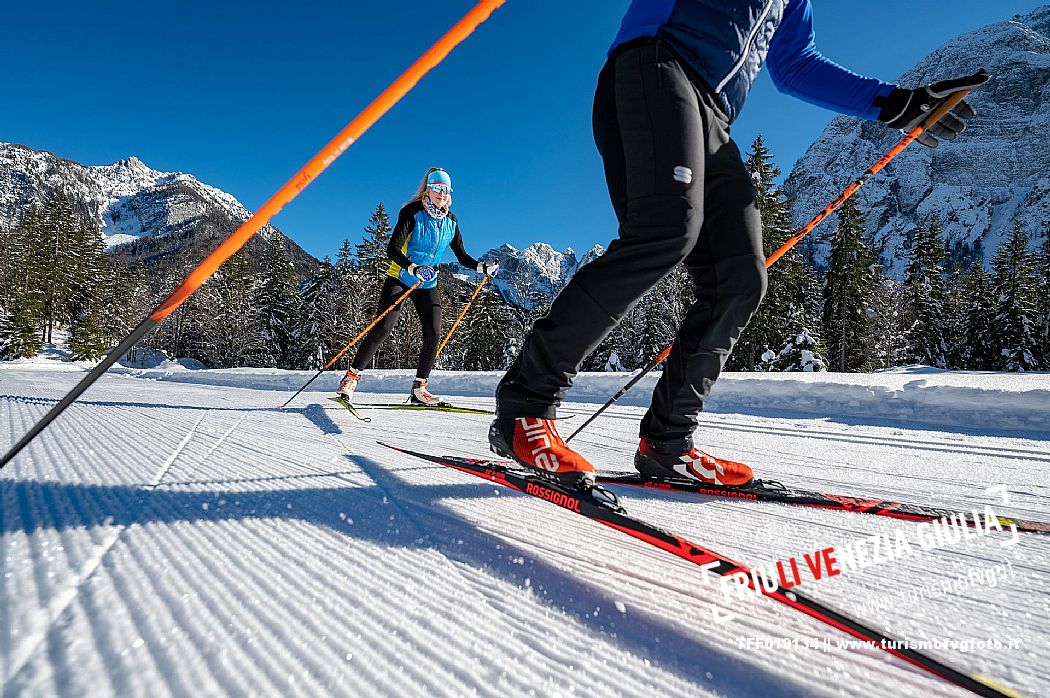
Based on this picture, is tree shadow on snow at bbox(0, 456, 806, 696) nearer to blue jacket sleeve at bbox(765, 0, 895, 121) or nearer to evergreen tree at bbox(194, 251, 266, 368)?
blue jacket sleeve at bbox(765, 0, 895, 121)

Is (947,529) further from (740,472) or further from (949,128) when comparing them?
(949,128)

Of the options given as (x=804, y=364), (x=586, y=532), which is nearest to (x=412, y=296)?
(x=586, y=532)

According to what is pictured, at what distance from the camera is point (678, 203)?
4.38 ft

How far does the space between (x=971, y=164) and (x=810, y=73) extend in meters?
176

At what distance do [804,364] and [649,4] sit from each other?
21770 millimetres

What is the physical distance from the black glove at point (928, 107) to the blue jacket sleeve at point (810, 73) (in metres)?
0.05

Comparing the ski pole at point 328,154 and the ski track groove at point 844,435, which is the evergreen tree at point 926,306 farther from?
the ski pole at point 328,154

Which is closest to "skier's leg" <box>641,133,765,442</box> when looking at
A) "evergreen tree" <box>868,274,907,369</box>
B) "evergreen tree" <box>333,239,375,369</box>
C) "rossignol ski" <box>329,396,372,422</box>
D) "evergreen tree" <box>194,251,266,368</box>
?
"rossignol ski" <box>329,396,372,422</box>

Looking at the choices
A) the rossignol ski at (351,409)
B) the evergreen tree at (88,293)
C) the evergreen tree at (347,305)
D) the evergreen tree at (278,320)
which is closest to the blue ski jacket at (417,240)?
the rossignol ski at (351,409)

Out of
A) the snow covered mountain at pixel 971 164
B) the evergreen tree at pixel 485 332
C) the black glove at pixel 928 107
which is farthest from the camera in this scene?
the snow covered mountain at pixel 971 164

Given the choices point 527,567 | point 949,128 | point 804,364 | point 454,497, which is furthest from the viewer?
point 804,364

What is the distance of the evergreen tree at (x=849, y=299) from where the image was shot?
29.8m

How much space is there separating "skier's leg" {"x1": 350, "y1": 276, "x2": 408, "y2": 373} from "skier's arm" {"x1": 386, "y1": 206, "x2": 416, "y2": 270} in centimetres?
23

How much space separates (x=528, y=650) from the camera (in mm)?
667
